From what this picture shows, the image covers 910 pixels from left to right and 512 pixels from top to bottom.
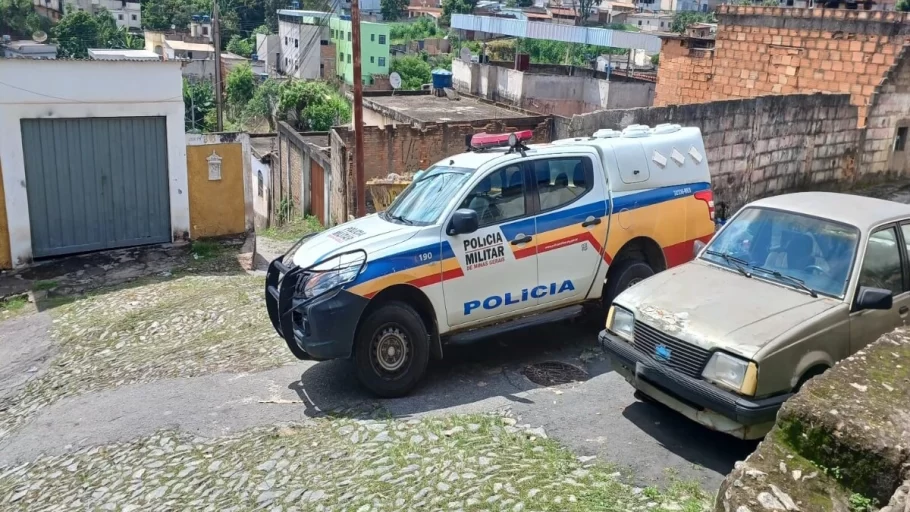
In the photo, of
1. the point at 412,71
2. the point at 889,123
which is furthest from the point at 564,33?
the point at 889,123

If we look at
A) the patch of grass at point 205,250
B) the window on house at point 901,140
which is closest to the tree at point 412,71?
the window on house at point 901,140

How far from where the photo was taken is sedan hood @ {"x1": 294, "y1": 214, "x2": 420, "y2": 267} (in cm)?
666

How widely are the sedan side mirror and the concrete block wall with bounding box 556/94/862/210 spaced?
617cm

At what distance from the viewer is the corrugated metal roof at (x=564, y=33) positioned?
38259 millimetres

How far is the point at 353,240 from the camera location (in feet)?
22.4

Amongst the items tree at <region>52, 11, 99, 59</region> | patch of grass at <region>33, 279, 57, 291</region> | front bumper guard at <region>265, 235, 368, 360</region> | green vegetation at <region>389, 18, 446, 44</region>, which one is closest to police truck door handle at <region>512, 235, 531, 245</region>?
front bumper guard at <region>265, 235, 368, 360</region>

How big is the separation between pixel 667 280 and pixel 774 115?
9063mm

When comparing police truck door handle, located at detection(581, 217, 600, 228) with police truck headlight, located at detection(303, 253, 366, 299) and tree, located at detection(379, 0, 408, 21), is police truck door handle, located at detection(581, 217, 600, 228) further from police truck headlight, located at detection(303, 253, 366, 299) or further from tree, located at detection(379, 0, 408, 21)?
tree, located at detection(379, 0, 408, 21)

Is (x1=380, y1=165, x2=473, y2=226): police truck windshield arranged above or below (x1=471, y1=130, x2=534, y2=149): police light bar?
below

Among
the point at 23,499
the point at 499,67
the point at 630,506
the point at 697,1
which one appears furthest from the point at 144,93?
the point at 697,1

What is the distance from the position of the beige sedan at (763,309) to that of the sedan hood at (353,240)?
6.36ft

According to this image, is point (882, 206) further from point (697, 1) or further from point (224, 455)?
point (697, 1)

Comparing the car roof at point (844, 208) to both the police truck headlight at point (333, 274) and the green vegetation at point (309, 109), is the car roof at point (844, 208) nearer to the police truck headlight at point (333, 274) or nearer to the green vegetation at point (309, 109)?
the police truck headlight at point (333, 274)

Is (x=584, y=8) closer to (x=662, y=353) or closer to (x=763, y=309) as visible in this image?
(x=763, y=309)
